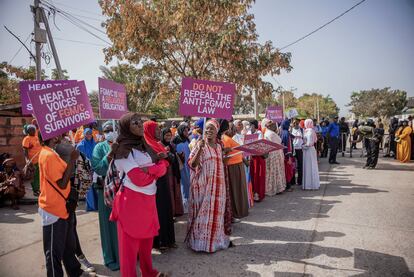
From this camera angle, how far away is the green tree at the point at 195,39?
9.61 meters

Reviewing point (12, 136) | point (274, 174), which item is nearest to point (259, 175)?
point (274, 174)

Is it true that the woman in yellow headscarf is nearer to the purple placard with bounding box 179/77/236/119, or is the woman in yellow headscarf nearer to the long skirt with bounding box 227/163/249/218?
the long skirt with bounding box 227/163/249/218

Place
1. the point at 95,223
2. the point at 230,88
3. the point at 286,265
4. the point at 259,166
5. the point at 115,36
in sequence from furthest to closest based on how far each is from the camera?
the point at 115,36, the point at 259,166, the point at 95,223, the point at 230,88, the point at 286,265

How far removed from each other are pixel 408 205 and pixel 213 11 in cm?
782

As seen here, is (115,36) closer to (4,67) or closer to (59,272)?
(59,272)

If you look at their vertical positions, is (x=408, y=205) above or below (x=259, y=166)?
below

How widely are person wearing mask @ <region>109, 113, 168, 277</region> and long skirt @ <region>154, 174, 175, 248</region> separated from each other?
1.04m

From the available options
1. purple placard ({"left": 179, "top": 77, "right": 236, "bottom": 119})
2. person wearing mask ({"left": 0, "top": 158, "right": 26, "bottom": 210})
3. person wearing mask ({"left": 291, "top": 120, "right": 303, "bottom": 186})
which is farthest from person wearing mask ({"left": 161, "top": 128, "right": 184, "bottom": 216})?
person wearing mask ({"left": 291, "top": 120, "right": 303, "bottom": 186})

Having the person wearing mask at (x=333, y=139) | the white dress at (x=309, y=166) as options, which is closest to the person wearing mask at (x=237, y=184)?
the white dress at (x=309, y=166)

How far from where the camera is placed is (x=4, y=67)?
62.4 ft

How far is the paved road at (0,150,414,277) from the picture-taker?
3402 mm

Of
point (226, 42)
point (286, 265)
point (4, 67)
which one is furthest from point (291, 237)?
point (4, 67)

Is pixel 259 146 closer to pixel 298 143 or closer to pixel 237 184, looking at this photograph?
pixel 237 184

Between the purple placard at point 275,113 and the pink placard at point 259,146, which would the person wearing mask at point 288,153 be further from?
the pink placard at point 259,146
